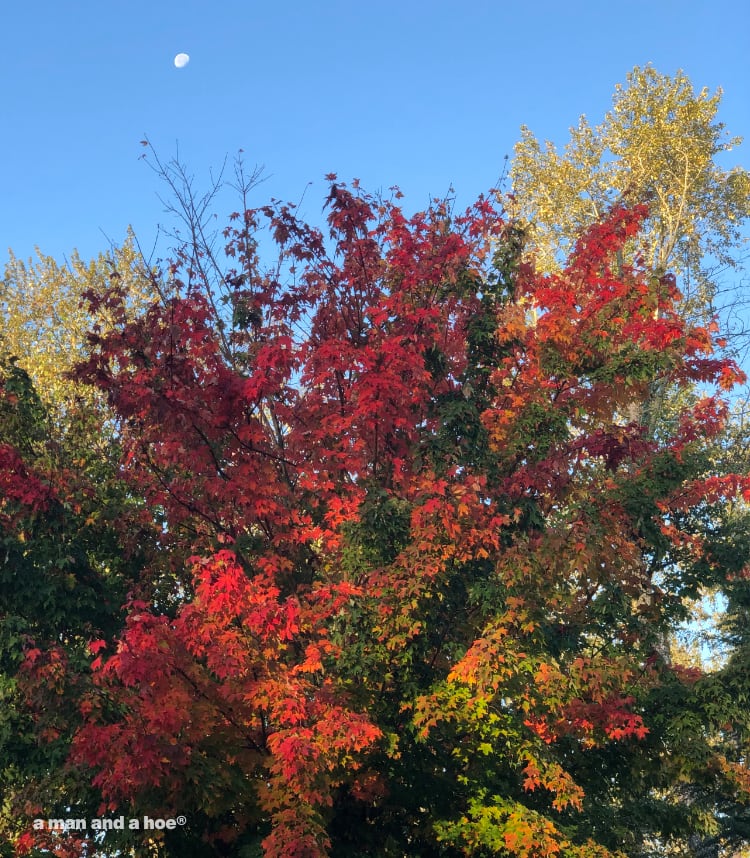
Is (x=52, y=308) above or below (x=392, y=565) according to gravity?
above

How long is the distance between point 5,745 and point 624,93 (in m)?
20.3

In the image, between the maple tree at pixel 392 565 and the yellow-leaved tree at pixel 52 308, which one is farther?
the yellow-leaved tree at pixel 52 308

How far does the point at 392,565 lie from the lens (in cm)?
935

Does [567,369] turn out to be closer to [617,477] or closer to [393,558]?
[617,477]

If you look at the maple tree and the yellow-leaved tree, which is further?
the yellow-leaved tree

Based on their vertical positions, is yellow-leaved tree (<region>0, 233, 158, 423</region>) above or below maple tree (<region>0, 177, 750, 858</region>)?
above

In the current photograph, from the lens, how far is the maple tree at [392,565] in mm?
8555

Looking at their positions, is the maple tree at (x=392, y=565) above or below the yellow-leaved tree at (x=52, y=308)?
below

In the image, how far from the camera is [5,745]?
9.70 m

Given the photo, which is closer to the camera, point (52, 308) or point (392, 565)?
point (392, 565)

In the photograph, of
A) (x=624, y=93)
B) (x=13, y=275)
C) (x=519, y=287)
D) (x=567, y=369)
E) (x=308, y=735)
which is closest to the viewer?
(x=308, y=735)

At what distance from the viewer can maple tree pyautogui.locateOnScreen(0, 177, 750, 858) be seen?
855 centimetres

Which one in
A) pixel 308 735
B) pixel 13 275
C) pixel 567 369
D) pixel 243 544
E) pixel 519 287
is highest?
pixel 13 275

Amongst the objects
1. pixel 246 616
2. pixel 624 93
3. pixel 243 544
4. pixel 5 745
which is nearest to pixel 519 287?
pixel 243 544
